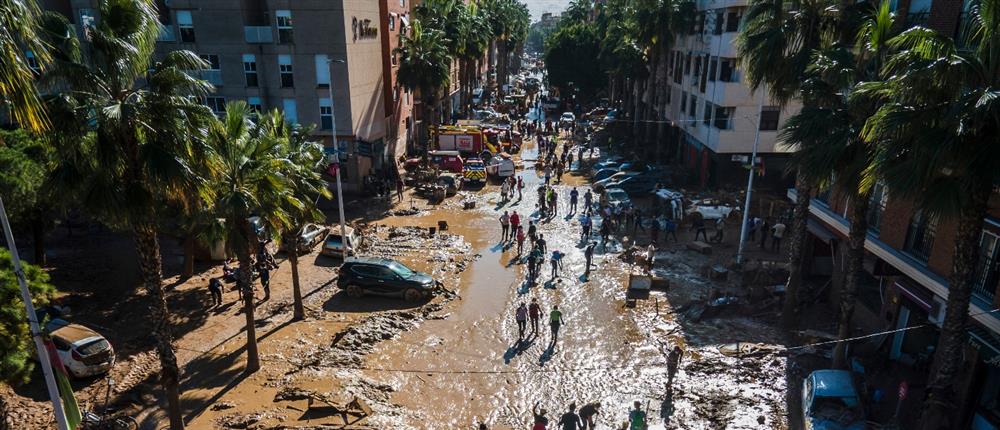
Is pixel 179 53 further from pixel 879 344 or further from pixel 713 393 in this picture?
pixel 879 344

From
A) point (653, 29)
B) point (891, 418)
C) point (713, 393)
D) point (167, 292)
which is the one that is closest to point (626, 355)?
point (713, 393)

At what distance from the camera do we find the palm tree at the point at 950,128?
923 cm

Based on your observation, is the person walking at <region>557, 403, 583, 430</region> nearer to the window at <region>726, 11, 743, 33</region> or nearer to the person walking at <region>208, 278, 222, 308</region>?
the person walking at <region>208, 278, 222, 308</region>

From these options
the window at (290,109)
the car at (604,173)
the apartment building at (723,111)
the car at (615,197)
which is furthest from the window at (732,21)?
the window at (290,109)

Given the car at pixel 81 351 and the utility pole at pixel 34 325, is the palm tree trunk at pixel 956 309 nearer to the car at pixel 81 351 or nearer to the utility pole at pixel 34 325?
the utility pole at pixel 34 325

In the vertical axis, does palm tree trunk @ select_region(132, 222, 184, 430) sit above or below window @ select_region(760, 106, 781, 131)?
below

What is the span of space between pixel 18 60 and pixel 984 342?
18.2m

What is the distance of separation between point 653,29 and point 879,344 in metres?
30.9

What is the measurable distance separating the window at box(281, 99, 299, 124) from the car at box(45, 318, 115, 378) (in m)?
20.2

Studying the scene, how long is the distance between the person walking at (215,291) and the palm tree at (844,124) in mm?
19432

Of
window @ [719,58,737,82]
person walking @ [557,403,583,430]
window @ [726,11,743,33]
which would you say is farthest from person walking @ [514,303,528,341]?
window @ [726,11,743,33]

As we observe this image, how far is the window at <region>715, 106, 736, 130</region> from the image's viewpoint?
116 feet

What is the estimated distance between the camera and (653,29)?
4241cm

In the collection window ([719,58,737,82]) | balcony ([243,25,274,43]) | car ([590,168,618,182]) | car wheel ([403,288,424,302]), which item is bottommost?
car wheel ([403,288,424,302])
